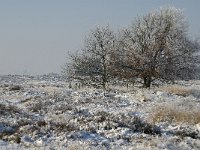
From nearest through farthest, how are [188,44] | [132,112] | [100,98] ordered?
[132,112], [100,98], [188,44]

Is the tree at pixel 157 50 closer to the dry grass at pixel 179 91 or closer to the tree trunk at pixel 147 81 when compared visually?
the tree trunk at pixel 147 81

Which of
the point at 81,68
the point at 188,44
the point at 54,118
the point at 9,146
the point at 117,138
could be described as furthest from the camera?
the point at 81,68

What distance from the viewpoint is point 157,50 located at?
34.6m

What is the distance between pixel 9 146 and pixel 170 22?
23606 mm

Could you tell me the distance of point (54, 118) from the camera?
17.2 metres

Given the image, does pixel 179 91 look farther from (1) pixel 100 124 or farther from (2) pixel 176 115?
(1) pixel 100 124

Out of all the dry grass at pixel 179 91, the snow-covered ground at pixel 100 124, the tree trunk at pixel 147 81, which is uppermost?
the tree trunk at pixel 147 81

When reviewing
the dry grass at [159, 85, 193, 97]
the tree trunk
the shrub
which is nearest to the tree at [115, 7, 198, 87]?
the tree trunk

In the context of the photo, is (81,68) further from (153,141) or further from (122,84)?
(153,141)

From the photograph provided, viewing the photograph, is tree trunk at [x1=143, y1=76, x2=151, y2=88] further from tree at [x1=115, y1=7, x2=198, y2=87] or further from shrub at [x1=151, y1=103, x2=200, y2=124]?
shrub at [x1=151, y1=103, x2=200, y2=124]

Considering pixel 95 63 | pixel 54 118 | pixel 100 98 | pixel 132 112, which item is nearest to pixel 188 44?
pixel 95 63

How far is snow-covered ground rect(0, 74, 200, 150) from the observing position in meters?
Answer: 13.4

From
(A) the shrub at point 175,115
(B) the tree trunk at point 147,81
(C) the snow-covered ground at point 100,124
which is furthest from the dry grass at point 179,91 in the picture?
(B) the tree trunk at point 147,81

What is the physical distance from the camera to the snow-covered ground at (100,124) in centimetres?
1341
